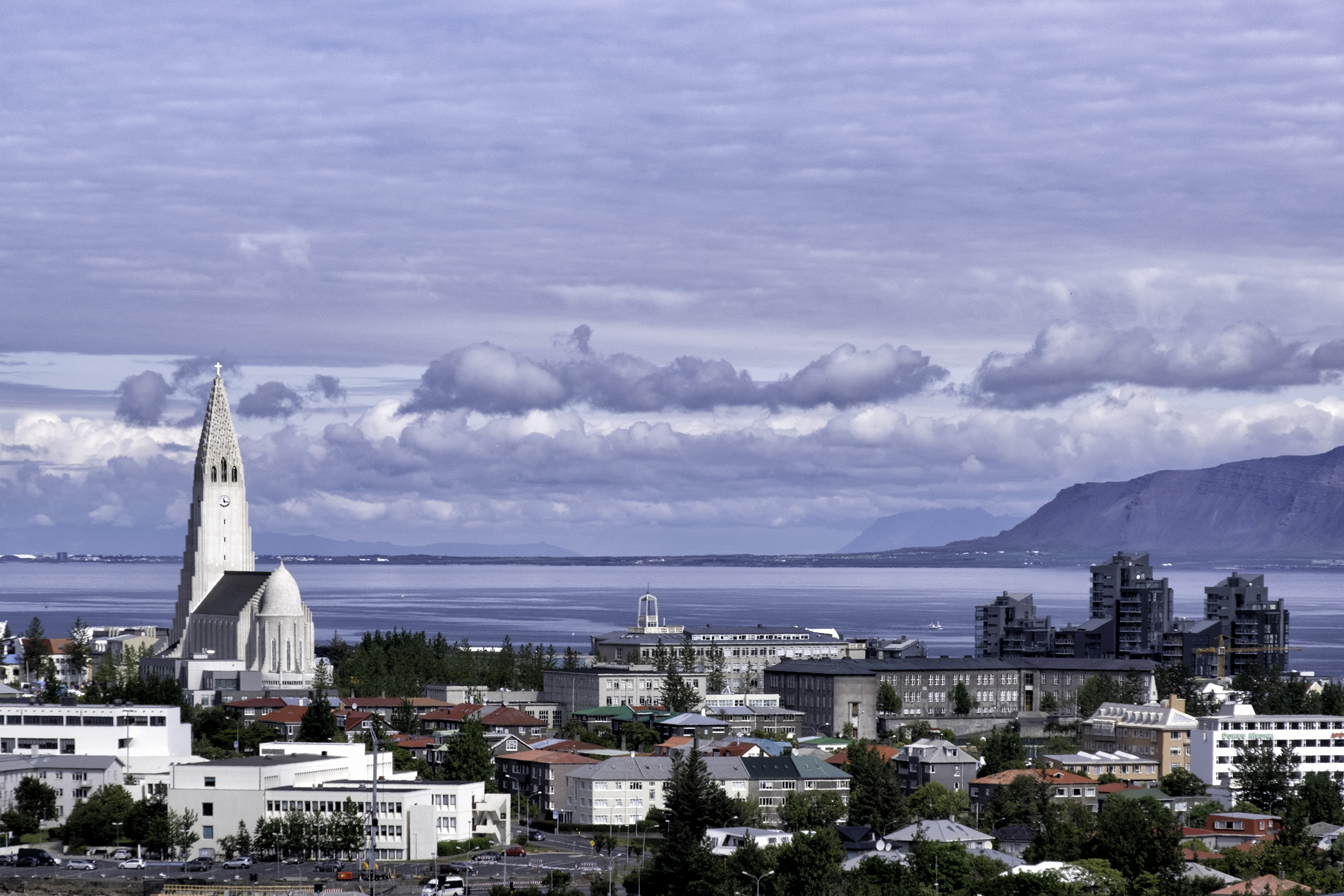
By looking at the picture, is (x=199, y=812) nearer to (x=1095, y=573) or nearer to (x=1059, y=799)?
(x=1059, y=799)

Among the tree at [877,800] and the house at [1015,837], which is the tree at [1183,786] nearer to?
the tree at [877,800]

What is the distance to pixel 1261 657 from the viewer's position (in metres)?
161

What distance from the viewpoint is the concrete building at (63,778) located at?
9000cm

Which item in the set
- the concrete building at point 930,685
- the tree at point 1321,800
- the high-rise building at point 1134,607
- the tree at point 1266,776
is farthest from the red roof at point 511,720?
the high-rise building at point 1134,607

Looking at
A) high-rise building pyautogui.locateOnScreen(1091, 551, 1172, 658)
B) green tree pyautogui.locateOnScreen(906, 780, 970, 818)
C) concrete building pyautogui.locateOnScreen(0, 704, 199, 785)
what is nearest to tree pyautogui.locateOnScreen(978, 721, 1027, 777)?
green tree pyautogui.locateOnScreen(906, 780, 970, 818)

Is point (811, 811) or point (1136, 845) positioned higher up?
point (1136, 845)

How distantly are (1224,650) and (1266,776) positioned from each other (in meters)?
71.0

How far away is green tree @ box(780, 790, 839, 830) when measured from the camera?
82.2m

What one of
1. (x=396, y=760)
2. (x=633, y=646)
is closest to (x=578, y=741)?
(x=396, y=760)

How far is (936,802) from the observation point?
87.5 m

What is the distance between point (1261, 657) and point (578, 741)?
75.9 metres

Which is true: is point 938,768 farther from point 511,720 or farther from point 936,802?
point 511,720

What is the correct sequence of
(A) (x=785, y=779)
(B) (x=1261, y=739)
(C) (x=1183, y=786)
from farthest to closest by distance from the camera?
(B) (x=1261, y=739)
(C) (x=1183, y=786)
(A) (x=785, y=779)

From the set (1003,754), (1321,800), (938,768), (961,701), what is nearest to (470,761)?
(938,768)
